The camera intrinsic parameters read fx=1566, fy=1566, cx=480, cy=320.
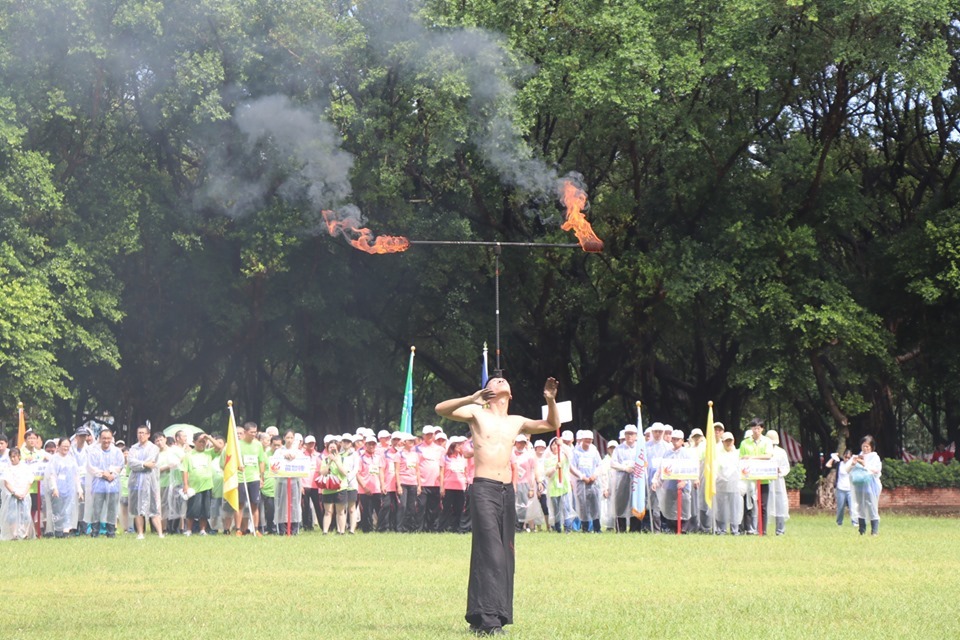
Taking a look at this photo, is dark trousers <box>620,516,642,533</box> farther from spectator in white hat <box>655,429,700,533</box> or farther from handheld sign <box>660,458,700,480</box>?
handheld sign <box>660,458,700,480</box>

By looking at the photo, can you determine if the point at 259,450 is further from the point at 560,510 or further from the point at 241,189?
the point at 241,189

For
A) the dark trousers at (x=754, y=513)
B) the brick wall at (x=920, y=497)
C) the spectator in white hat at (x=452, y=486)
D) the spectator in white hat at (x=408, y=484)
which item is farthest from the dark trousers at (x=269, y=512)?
the brick wall at (x=920, y=497)

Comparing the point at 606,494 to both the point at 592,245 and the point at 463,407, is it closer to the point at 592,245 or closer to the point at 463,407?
the point at 592,245

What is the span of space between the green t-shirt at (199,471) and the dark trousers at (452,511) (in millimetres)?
4409

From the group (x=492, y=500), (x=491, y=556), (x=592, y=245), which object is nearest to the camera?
(x=491, y=556)

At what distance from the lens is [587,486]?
29703mm

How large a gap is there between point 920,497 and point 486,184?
43.4 ft

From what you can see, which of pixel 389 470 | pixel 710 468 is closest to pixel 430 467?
pixel 389 470

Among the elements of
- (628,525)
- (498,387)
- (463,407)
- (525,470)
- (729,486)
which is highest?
(498,387)

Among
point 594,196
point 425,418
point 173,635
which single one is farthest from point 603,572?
point 425,418

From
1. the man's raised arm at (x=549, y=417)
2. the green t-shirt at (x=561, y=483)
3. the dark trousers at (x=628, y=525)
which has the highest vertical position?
the man's raised arm at (x=549, y=417)

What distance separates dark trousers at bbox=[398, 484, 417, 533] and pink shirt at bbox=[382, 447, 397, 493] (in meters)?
0.26

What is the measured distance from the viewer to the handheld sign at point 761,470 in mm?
26828

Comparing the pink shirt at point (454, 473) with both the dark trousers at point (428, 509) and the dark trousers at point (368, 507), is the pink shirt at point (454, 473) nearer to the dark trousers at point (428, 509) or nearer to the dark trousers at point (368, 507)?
the dark trousers at point (428, 509)
